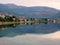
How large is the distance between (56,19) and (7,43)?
59.7ft

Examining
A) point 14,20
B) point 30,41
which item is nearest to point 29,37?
point 30,41

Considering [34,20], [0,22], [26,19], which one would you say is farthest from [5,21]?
[34,20]

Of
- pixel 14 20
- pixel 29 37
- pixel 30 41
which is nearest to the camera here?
pixel 30 41

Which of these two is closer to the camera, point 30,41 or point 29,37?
point 30,41

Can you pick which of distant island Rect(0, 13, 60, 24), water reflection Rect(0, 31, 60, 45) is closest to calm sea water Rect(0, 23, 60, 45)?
water reflection Rect(0, 31, 60, 45)

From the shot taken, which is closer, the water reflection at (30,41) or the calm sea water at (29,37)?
the water reflection at (30,41)

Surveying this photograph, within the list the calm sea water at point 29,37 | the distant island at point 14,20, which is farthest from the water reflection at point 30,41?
the distant island at point 14,20

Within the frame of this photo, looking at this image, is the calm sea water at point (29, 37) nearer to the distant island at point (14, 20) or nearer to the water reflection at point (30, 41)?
the water reflection at point (30, 41)

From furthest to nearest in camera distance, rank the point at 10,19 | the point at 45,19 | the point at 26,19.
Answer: the point at 45,19 < the point at 26,19 < the point at 10,19

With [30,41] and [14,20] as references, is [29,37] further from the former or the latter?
[14,20]

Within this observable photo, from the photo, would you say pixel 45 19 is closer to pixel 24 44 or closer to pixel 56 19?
pixel 56 19

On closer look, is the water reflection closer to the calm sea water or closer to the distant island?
the calm sea water

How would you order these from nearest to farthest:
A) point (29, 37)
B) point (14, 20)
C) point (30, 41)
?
point (30, 41) < point (29, 37) < point (14, 20)

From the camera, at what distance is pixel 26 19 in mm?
19688
